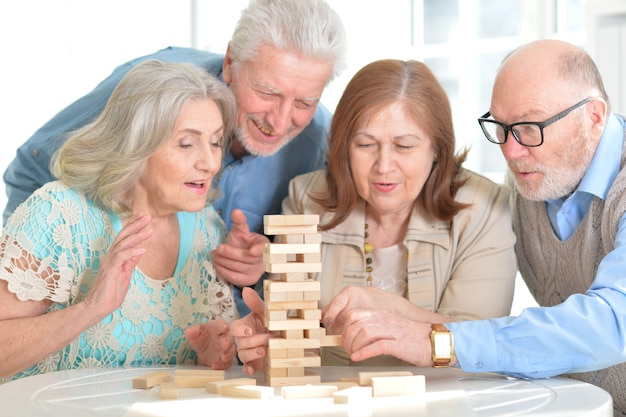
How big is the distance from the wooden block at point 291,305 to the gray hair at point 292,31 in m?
1.08

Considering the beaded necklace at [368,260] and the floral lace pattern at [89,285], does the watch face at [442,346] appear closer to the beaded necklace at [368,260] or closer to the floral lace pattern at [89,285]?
the beaded necklace at [368,260]

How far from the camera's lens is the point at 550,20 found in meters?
5.36

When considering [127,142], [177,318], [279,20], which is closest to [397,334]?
[177,318]

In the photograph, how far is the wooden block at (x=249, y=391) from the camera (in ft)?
6.68

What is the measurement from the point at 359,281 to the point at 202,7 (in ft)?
14.8

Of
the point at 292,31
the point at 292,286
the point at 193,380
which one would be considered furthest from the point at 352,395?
the point at 292,31

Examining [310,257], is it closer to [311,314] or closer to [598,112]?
[311,314]

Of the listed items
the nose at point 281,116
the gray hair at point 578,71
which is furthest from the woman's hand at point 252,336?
the gray hair at point 578,71

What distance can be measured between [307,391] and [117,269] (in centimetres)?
65

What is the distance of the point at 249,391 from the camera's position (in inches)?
80.5

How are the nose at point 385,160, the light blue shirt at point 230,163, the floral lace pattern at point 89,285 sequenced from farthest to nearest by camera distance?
the light blue shirt at point 230,163
the nose at point 385,160
the floral lace pattern at point 89,285

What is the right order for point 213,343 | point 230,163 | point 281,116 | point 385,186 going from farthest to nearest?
point 230,163 < point 281,116 < point 385,186 < point 213,343

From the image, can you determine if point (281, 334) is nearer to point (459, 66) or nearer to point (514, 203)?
point (514, 203)

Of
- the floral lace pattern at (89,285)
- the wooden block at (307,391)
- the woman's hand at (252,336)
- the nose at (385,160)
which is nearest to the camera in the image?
the wooden block at (307,391)
